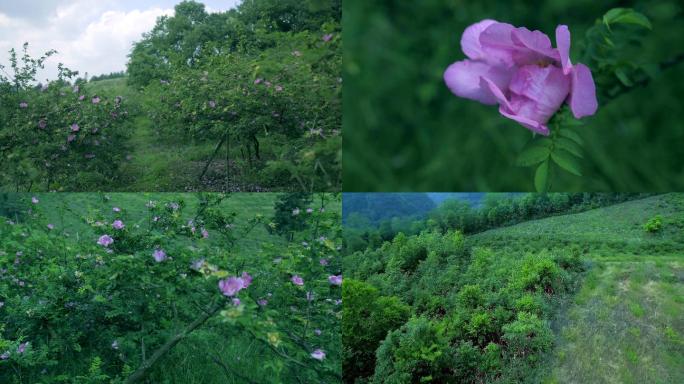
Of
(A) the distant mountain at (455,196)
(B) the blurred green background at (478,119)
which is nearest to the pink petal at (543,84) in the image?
(B) the blurred green background at (478,119)

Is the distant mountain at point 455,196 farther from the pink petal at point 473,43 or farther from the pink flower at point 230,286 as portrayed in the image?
the pink petal at point 473,43

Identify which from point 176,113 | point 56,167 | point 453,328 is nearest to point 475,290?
point 453,328

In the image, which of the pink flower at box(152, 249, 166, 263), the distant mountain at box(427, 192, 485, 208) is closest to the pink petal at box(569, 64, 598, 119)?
the distant mountain at box(427, 192, 485, 208)

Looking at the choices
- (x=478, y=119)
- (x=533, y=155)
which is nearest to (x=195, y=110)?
(x=478, y=119)

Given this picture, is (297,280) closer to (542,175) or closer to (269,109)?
(269,109)

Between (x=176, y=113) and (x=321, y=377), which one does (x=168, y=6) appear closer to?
(x=176, y=113)

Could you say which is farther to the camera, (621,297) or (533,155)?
(621,297)
